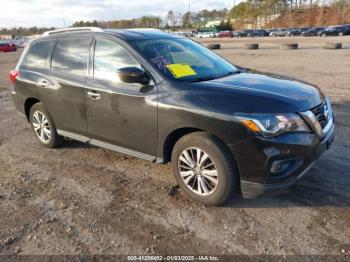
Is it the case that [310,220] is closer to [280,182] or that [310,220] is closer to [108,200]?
[280,182]

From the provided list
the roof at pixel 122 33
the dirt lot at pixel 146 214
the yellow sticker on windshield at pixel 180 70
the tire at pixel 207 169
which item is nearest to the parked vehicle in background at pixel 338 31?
the dirt lot at pixel 146 214

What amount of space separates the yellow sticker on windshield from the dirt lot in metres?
1.35

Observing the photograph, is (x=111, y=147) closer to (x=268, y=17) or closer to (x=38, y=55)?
(x=38, y=55)

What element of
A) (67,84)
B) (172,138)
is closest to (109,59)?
(67,84)

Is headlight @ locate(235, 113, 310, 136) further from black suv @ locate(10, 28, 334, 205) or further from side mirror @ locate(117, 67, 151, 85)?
side mirror @ locate(117, 67, 151, 85)

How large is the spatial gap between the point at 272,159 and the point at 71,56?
→ 125 inches

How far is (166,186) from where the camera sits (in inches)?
167

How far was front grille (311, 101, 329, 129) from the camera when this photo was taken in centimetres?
357

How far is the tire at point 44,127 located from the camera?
17.7ft

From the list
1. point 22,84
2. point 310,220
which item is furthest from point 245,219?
point 22,84

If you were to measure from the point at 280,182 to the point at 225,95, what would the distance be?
1.01m

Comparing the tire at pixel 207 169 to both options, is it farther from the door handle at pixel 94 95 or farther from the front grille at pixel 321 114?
the door handle at pixel 94 95

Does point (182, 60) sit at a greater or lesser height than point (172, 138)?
greater

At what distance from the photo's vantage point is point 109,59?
4359 mm
